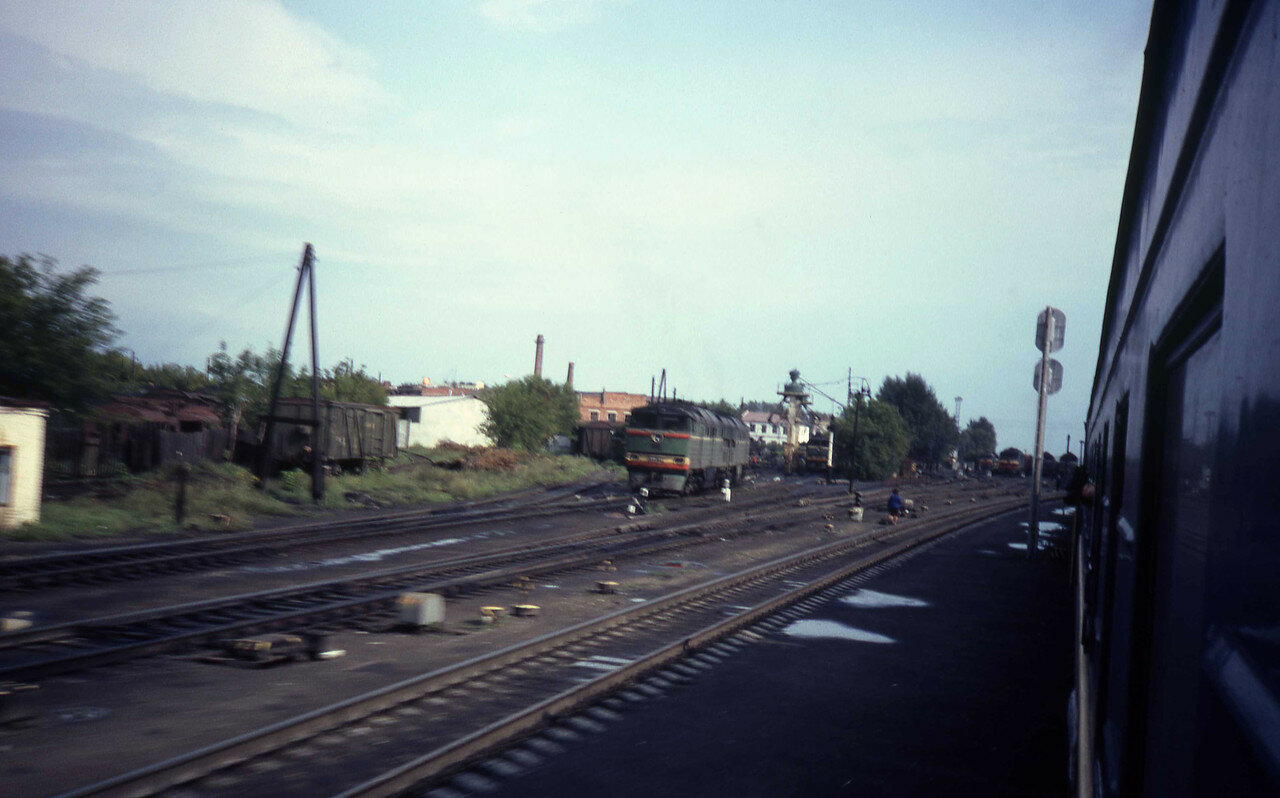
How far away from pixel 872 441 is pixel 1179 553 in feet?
199

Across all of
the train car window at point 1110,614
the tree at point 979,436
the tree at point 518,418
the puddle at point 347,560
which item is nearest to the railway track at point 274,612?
the puddle at point 347,560

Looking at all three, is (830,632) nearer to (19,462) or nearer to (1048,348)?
(1048,348)

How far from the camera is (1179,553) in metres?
1.74

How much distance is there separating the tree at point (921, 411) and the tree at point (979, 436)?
57.6 metres

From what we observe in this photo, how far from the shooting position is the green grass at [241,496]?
17.4 meters

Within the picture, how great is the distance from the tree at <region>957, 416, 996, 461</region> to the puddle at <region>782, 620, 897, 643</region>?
142 meters

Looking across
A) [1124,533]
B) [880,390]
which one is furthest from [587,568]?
[880,390]

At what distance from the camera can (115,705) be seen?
6.95 metres

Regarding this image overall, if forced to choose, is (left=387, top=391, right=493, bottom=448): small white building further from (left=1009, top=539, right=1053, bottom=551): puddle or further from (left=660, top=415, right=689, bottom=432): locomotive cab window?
(left=1009, top=539, right=1053, bottom=551): puddle

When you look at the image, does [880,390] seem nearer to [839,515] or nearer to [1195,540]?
[839,515]

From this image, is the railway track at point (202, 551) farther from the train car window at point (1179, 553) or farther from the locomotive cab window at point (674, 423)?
the train car window at point (1179, 553)

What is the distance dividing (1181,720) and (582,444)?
5719cm

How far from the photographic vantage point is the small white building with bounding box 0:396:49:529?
16312mm

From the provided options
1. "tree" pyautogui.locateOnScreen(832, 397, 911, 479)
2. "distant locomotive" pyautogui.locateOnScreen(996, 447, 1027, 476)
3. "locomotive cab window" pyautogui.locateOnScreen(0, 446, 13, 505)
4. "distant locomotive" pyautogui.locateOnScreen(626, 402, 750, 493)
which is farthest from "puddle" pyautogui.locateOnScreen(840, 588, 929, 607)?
"distant locomotive" pyautogui.locateOnScreen(996, 447, 1027, 476)
